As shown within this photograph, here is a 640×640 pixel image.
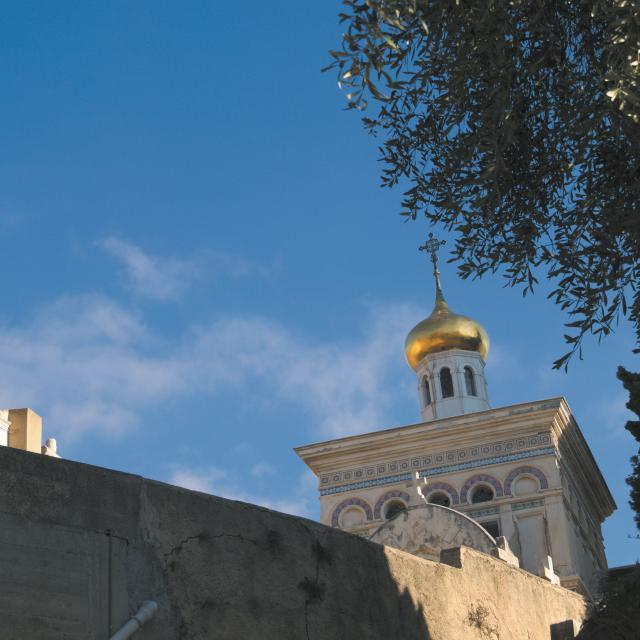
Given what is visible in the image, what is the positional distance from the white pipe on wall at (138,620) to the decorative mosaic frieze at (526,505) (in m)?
22.6

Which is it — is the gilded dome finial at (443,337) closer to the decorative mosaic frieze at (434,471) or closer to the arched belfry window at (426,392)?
the arched belfry window at (426,392)

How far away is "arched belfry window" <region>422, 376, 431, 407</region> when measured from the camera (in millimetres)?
31594

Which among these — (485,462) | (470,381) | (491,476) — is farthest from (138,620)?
(470,381)

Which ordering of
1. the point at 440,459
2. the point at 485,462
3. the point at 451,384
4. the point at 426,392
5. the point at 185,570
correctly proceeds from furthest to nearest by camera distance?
the point at 426,392 → the point at 451,384 → the point at 440,459 → the point at 485,462 → the point at 185,570

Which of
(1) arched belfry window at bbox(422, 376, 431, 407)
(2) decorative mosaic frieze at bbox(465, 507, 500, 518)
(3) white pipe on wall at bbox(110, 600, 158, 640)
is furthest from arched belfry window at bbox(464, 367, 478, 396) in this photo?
(3) white pipe on wall at bbox(110, 600, 158, 640)

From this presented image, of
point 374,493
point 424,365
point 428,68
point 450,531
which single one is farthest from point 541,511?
point 428,68

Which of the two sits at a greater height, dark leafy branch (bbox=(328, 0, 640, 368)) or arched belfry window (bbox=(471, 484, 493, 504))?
arched belfry window (bbox=(471, 484, 493, 504))

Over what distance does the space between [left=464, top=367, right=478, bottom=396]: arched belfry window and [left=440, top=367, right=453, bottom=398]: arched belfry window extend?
1.36 ft

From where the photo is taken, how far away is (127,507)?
189 inches

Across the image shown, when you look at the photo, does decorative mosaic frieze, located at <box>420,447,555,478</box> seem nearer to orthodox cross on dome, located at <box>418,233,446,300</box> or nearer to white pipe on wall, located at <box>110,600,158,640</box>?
orthodox cross on dome, located at <box>418,233,446,300</box>

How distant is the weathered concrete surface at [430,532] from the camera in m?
12.3

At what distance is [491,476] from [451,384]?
4.58 m

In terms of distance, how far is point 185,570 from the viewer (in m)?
4.96

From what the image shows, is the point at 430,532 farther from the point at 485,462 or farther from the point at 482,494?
the point at 485,462
